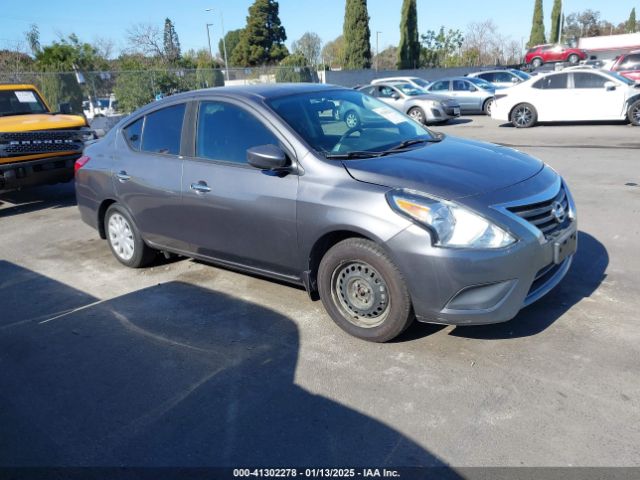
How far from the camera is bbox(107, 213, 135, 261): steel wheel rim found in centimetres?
568

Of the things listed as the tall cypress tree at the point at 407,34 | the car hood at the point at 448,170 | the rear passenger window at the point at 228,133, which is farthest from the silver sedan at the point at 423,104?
the tall cypress tree at the point at 407,34

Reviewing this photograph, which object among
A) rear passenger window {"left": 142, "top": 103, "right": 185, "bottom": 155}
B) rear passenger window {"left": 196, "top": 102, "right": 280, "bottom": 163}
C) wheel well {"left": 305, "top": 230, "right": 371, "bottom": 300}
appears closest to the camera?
wheel well {"left": 305, "top": 230, "right": 371, "bottom": 300}

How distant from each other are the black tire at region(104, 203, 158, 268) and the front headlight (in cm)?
316

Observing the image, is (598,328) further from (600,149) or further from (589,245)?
(600,149)

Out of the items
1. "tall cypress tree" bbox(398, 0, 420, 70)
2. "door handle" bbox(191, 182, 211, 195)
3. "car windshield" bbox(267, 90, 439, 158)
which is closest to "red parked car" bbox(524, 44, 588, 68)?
"tall cypress tree" bbox(398, 0, 420, 70)

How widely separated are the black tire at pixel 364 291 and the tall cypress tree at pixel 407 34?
49.8 metres

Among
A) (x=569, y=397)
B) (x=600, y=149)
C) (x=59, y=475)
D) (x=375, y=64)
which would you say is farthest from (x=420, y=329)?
(x=375, y=64)

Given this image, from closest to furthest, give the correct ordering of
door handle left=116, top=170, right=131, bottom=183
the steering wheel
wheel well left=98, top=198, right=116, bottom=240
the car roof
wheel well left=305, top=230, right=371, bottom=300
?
wheel well left=305, top=230, right=371, bottom=300
the steering wheel
the car roof
door handle left=116, top=170, right=131, bottom=183
wheel well left=98, top=198, right=116, bottom=240

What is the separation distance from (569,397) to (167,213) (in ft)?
11.7

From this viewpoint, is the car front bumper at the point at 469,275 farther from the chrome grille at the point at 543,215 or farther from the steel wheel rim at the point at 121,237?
the steel wheel rim at the point at 121,237

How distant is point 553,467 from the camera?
262 centimetres

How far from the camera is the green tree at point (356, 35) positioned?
155 feet

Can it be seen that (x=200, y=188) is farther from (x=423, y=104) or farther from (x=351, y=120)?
(x=423, y=104)

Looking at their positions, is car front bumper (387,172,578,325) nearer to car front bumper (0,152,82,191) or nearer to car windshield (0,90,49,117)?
car front bumper (0,152,82,191)
